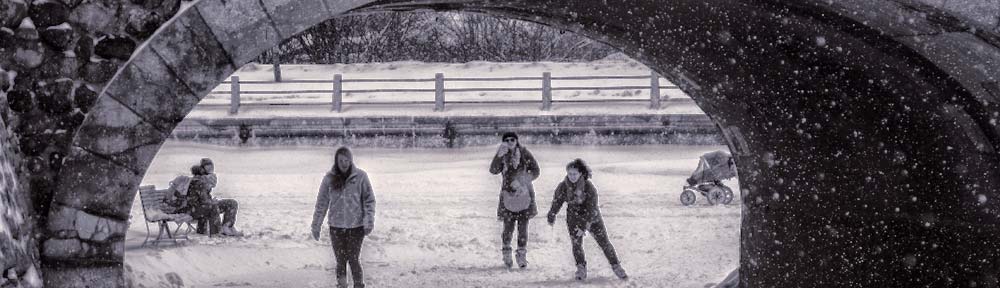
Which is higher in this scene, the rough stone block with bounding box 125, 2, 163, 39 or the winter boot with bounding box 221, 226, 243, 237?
the rough stone block with bounding box 125, 2, 163, 39

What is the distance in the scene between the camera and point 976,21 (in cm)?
536

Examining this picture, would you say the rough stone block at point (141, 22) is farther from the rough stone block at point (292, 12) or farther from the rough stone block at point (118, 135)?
the rough stone block at point (292, 12)

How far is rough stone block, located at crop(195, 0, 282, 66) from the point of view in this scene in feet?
19.0

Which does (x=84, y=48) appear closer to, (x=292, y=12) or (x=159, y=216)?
(x=292, y=12)

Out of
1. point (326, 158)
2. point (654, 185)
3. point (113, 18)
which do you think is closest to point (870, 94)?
point (113, 18)

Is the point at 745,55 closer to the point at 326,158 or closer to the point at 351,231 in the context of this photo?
the point at 351,231

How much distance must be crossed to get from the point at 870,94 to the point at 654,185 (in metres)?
11.8

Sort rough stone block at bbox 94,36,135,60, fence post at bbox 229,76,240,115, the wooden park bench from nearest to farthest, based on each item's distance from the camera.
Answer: rough stone block at bbox 94,36,135,60 → the wooden park bench → fence post at bbox 229,76,240,115

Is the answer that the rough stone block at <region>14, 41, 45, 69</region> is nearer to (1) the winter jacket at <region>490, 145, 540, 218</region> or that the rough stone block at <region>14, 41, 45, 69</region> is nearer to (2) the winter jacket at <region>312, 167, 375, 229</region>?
(2) the winter jacket at <region>312, 167, 375, 229</region>

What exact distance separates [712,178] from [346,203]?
26.5 feet

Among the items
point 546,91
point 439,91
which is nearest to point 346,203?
point 439,91

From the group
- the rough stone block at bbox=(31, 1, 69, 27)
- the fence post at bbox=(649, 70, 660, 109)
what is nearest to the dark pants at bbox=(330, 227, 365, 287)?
the rough stone block at bbox=(31, 1, 69, 27)

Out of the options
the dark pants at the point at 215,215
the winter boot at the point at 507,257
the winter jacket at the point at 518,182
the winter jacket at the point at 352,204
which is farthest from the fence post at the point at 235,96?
the winter jacket at the point at 352,204

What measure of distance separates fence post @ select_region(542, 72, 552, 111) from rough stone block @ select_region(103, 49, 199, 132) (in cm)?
1878
